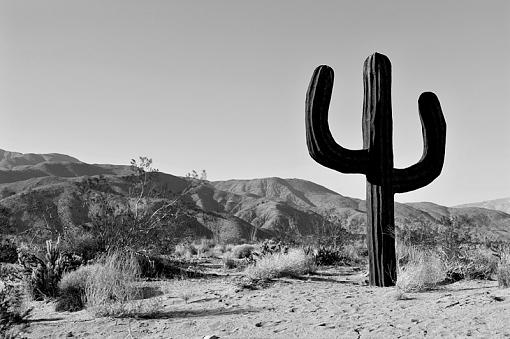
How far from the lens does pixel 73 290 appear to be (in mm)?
8797

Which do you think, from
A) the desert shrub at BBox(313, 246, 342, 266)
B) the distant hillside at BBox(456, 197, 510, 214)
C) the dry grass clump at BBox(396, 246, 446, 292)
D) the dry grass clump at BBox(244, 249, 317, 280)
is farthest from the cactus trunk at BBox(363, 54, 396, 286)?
the distant hillside at BBox(456, 197, 510, 214)

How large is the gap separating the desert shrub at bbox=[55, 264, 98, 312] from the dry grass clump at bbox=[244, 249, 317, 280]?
128 inches

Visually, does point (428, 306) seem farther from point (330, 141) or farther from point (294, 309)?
point (330, 141)

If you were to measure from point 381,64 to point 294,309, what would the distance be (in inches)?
211

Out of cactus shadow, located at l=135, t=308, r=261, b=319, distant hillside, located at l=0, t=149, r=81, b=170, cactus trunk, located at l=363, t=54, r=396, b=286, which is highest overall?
distant hillside, located at l=0, t=149, r=81, b=170

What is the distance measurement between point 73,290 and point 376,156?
616cm

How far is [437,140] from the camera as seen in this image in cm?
1047

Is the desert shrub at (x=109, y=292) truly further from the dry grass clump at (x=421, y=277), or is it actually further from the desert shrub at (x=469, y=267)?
the desert shrub at (x=469, y=267)

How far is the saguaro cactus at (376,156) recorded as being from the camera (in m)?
9.39

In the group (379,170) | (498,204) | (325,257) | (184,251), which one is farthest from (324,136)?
(498,204)

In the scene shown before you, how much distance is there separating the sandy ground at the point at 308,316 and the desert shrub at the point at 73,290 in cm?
24

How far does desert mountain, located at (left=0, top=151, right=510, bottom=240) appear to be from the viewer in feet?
166

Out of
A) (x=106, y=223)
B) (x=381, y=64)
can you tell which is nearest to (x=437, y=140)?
(x=381, y=64)

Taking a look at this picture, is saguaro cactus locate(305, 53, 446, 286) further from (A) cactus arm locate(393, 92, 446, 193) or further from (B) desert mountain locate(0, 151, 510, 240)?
(B) desert mountain locate(0, 151, 510, 240)
